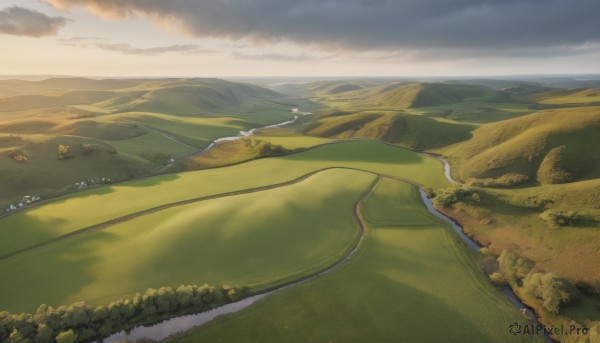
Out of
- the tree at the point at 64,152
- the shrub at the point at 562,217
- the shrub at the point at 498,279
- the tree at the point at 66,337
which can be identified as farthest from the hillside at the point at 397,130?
the tree at the point at 66,337

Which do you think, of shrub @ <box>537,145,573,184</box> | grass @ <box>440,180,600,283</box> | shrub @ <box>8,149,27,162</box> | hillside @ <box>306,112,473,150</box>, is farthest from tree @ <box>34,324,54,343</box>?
hillside @ <box>306,112,473,150</box>

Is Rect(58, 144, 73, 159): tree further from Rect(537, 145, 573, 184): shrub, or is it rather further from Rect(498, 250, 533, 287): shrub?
Rect(537, 145, 573, 184): shrub

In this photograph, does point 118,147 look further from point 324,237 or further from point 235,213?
point 324,237

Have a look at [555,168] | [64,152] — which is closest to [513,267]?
[555,168]

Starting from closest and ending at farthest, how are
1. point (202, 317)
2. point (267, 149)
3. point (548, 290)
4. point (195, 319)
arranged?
1. point (195, 319)
2. point (202, 317)
3. point (548, 290)
4. point (267, 149)

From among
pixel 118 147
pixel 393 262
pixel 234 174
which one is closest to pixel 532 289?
pixel 393 262

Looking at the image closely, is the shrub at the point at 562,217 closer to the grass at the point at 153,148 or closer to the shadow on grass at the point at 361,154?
the shadow on grass at the point at 361,154

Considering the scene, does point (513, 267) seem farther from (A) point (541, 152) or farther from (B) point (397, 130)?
(B) point (397, 130)
